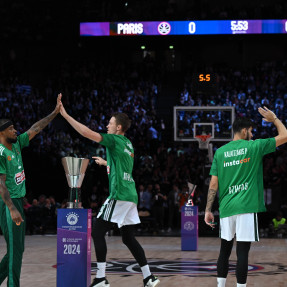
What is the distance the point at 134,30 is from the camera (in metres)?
30.7

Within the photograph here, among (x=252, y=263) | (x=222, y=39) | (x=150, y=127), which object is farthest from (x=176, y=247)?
(x=222, y=39)

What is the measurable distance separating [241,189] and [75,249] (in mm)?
2092

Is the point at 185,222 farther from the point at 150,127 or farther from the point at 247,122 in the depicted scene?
the point at 150,127

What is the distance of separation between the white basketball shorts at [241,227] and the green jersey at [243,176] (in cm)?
5

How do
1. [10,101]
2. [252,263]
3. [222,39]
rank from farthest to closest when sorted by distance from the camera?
[222,39], [10,101], [252,263]

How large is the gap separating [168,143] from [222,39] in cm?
1057

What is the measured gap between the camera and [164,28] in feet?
101

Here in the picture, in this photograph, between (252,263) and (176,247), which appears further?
(176,247)

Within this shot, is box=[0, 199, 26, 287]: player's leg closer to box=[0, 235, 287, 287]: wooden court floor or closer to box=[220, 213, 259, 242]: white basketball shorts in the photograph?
box=[0, 235, 287, 287]: wooden court floor

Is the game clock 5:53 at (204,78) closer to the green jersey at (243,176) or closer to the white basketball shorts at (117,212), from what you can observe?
the white basketball shorts at (117,212)

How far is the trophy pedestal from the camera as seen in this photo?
14659mm

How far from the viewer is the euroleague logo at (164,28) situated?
30828 millimetres

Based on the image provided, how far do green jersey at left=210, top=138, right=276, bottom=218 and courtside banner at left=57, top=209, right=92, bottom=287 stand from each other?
1.68 metres

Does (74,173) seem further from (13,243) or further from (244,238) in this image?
(244,238)
